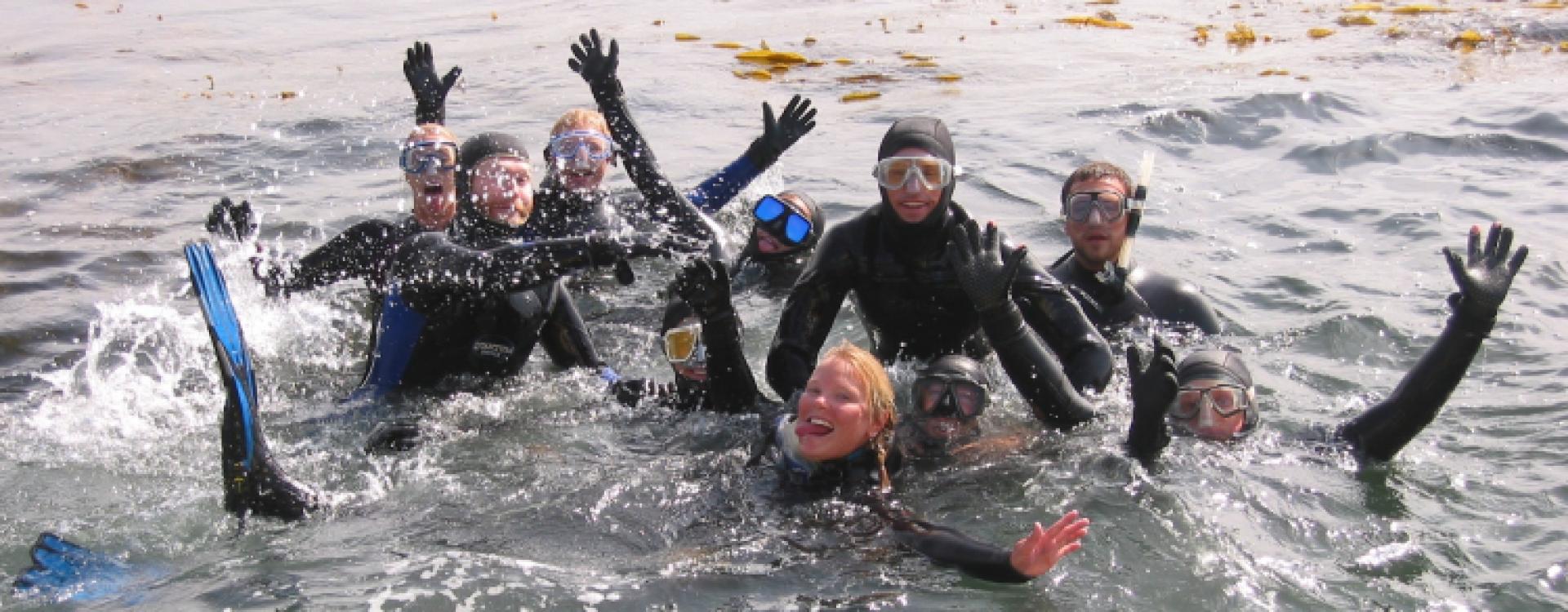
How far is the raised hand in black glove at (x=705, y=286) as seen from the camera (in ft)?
16.9

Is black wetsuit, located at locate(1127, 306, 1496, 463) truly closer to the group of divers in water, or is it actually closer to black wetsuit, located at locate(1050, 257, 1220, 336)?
the group of divers in water

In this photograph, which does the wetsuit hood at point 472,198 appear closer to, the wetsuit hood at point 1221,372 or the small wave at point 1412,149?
the wetsuit hood at point 1221,372

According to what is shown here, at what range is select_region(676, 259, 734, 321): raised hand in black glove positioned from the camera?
5.14 metres

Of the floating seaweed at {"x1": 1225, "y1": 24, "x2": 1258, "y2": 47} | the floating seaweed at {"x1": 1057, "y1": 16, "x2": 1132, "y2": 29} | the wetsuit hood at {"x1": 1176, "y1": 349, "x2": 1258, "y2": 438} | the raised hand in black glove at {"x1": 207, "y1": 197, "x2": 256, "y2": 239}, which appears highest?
the floating seaweed at {"x1": 1057, "y1": 16, "x2": 1132, "y2": 29}

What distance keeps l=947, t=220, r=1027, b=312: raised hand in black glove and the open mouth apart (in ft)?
2.51

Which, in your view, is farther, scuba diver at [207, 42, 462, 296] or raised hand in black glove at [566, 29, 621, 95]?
raised hand in black glove at [566, 29, 621, 95]

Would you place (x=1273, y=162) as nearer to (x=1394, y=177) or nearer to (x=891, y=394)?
(x=1394, y=177)

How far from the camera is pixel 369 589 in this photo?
4.19 meters

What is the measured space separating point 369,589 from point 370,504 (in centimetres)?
80

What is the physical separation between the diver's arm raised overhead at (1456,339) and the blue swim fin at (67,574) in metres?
4.60

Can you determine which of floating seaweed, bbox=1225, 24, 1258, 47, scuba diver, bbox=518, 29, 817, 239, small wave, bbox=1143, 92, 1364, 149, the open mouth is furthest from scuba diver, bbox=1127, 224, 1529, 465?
floating seaweed, bbox=1225, 24, 1258, 47

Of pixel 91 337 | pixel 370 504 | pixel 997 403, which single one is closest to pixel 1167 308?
pixel 997 403

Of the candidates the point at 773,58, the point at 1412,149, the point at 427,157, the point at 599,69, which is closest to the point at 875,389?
the point at 427,157

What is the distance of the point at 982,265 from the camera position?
478cm
